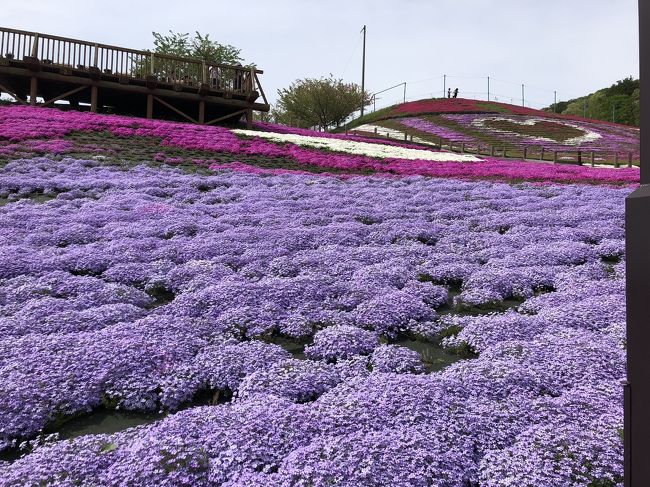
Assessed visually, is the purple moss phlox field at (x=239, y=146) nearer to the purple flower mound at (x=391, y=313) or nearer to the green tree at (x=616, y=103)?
the purple flower mound at (x=391, y=313)

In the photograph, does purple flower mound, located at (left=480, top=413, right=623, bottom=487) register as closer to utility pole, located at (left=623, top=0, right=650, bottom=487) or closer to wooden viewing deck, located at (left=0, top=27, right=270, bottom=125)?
utility pole, located at (left=623, top=0, right=650, bottom=487)

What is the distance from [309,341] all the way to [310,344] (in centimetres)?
10

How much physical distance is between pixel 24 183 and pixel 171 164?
6.74 metres

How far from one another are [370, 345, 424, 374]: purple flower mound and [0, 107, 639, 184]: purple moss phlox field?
53.9 ft

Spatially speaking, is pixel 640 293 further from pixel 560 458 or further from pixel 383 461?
pixel 560 458

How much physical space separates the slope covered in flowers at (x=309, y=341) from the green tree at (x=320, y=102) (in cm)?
5679

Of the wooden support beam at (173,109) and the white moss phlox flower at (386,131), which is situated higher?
the white moss phlox flower at (386,131)

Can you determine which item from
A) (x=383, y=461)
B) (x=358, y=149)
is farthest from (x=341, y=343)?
(x=358, y=149)

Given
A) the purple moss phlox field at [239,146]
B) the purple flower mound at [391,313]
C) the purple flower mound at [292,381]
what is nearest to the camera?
the purple flower mound at [292,381]

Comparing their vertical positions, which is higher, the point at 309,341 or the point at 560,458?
the point at 309,341

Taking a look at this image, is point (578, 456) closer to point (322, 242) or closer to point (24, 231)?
point (322, 242)

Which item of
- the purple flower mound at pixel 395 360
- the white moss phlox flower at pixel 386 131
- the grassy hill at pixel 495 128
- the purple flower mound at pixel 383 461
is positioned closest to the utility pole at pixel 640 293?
the purple flower mound at pixel 383 461

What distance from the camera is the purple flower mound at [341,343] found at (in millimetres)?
6023

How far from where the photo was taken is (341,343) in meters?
6.11
